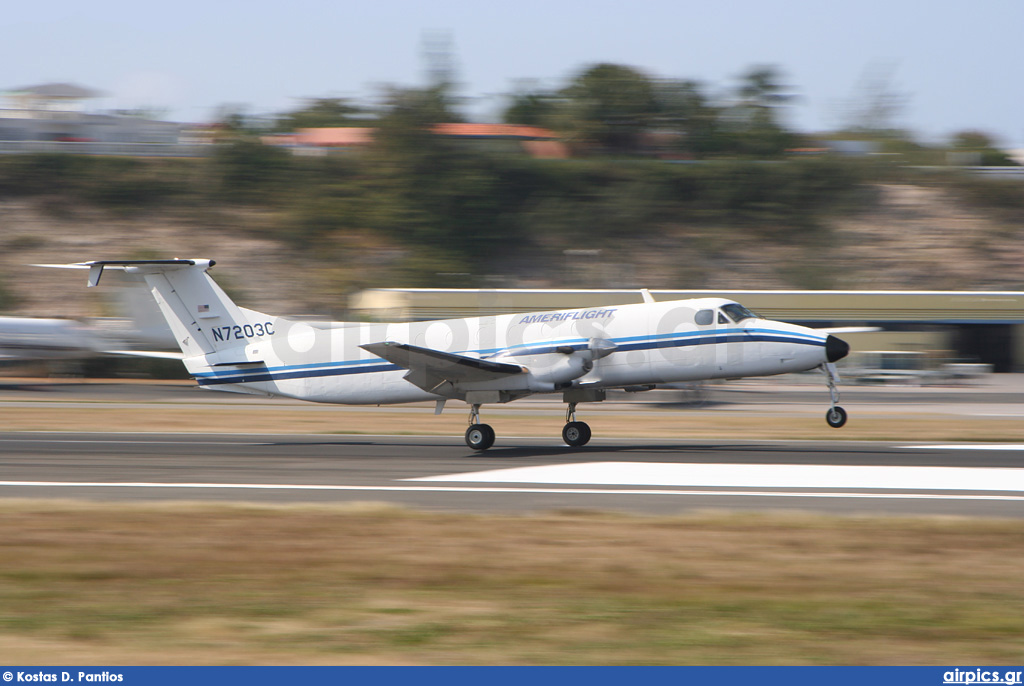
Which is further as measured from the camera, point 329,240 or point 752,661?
point 329,240

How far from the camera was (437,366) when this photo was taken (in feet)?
61.3

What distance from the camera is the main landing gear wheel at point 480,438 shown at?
1909cm

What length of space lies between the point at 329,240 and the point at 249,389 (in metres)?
55.6

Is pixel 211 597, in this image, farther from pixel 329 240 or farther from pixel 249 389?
pixel 329 240

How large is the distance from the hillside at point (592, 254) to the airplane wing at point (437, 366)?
49.5 meters

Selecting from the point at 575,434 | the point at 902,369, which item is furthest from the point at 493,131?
the point at 575,434

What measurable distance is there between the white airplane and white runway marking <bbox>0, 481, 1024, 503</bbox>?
392 centimetres

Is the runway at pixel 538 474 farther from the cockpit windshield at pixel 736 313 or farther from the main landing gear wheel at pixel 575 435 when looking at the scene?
the cockpit windshield at pixel 736 313

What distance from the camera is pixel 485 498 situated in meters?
13.3

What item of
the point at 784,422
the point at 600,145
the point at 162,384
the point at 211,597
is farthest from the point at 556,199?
the point at 211,597

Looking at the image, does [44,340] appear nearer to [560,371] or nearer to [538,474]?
[560,371]

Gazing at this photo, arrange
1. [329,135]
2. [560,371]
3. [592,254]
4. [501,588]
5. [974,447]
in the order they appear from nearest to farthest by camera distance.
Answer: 1. [501,588]
2. [560,371]
3. [974,447]
4. [592,254]
5. [329,135]

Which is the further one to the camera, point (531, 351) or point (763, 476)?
point (531, 351)

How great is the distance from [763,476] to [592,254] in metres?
59.9
